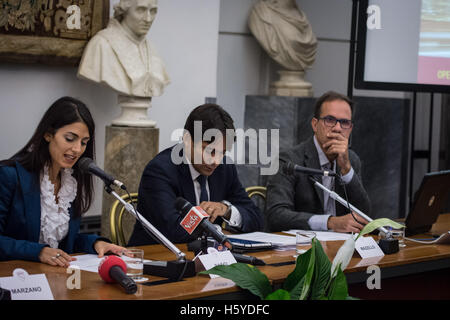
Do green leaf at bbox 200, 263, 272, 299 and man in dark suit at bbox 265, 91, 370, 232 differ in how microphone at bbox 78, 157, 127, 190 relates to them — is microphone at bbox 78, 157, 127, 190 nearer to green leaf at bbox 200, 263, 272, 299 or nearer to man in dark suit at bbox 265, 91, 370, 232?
green leaf at bbox 200, 263, 272, 299

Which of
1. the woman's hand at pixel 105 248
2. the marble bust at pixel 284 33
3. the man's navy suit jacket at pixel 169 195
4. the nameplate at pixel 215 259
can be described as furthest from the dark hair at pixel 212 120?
the marble bust at pixel 284 33

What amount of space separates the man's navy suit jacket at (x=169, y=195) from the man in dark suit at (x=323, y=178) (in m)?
0.15

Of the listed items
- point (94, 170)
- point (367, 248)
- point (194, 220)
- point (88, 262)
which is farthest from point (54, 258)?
point (367, 248)

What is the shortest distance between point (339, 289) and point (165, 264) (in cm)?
72

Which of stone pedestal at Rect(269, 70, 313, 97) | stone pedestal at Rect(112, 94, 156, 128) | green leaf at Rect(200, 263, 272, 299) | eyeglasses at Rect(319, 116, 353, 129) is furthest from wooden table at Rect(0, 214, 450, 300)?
stone pedestal at Rect(269, 70, 313, 97)

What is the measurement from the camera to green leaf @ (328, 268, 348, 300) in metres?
1.60

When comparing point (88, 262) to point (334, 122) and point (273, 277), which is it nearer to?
point (273, 277)

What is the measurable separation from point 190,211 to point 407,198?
4783mm

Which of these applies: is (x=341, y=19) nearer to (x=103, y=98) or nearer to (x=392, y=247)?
(x=103, y=98)

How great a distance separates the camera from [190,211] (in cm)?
215

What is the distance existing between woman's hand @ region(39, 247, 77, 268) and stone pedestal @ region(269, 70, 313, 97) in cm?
362

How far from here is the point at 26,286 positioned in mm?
1827

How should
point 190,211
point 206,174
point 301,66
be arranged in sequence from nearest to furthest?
point 190,211 → point 206,174 → point 301,66
